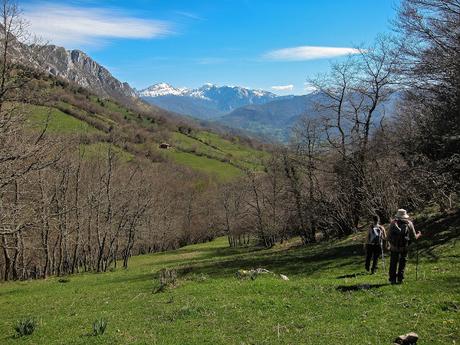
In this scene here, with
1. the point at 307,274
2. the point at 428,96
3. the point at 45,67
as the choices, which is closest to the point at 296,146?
the point at 428,96

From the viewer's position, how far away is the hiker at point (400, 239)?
1318 cm

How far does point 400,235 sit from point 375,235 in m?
3.47

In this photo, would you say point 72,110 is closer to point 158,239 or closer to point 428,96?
point 158,239

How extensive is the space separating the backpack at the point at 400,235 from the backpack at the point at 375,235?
3249mm

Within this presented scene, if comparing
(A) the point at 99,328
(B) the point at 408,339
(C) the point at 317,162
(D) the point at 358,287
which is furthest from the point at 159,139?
(B) the point at 408,339

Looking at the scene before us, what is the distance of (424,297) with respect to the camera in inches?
450

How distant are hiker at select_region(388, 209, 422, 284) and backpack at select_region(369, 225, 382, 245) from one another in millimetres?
3166

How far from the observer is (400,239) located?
13250 millimetres

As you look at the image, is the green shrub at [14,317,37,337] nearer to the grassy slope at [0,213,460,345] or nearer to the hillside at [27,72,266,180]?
the grassy slope at [0,213,460,345]

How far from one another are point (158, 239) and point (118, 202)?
36.6m

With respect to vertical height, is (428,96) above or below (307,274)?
above

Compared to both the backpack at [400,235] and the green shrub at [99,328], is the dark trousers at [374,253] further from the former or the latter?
the green shrub at [99,328]

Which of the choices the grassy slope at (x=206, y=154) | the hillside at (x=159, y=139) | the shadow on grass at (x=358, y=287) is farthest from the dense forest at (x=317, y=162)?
the grassy slope at (x=206, y=154)

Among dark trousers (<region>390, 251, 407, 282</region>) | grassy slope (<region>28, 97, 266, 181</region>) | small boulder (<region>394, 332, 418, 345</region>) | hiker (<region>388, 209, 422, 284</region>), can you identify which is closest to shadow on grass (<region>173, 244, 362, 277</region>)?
dark trousers (<region>390, 251, 407, 282</region>)
